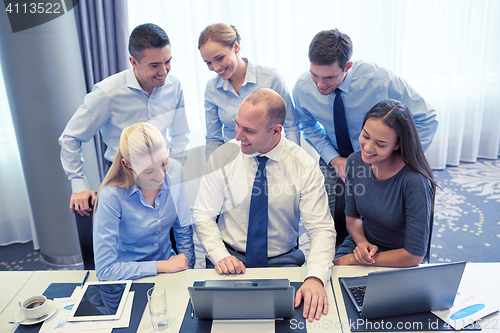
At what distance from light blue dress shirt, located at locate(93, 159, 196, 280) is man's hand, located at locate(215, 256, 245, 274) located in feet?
0.79

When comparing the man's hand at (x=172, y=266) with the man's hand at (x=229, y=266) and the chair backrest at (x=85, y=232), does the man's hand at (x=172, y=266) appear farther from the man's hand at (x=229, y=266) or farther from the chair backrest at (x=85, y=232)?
the chair backrest at (x=85, y=232)

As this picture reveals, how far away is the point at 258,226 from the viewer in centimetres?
160

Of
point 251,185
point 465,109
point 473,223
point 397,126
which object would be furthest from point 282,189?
point 465,109

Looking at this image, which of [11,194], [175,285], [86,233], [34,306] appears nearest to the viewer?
[34,306]

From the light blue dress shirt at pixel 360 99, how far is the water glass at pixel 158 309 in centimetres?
138

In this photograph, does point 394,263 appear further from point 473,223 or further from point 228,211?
point 473,223

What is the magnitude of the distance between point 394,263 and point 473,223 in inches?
74.4

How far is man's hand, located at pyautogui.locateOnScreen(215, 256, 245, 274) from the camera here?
138 cm

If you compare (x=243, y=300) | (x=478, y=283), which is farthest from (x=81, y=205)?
(x=478, y=283)

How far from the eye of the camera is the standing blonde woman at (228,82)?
1.96m

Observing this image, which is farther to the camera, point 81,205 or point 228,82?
point 228,82

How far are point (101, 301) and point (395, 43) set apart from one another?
328 centimetres

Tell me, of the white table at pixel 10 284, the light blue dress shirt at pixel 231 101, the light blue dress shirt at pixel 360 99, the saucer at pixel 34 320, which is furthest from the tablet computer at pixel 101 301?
the light blue dress shirt at pixel 360 99

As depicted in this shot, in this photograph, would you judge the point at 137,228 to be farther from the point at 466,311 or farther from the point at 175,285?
the point at 466,311
